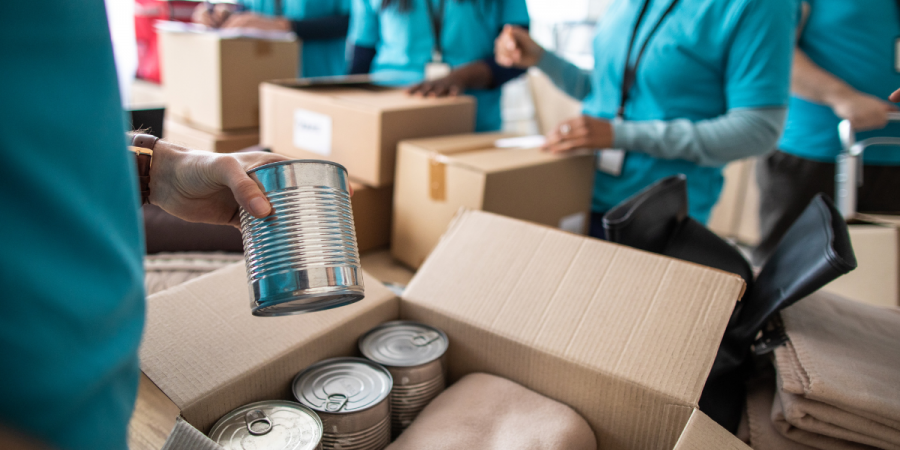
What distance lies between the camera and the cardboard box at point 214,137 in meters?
1.81

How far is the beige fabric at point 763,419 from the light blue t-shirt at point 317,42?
6.96 feet

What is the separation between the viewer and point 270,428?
658mm

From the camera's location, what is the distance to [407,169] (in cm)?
130

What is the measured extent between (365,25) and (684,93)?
3.96 ft

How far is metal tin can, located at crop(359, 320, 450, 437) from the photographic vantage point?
80 centimetres

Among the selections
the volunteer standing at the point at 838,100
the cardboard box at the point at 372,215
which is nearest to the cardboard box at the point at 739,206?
the volunteer standing at the point at 838,100

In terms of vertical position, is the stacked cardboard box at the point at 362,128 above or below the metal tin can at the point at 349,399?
above

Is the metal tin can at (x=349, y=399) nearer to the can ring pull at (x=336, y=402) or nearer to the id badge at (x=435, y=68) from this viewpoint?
the can ring pull at (x=336, y=402)

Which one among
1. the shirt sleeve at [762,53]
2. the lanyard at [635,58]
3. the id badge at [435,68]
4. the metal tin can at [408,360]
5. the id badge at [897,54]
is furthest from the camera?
the id badge at [435,68]

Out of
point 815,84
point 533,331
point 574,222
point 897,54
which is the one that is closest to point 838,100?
point 815,84

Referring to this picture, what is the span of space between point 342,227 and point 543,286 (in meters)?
0.39

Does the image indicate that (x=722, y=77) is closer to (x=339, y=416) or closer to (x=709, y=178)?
(x=709, y=178)

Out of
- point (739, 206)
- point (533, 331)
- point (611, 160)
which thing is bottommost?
point (739, 206)

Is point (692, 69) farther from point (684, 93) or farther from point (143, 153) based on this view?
point (143, 153)
